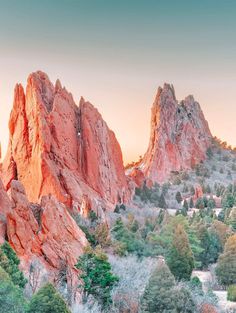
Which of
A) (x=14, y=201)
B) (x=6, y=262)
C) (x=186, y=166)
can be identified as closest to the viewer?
(x=6, y=262)

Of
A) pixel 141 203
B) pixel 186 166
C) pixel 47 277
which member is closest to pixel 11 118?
pixel 141 203

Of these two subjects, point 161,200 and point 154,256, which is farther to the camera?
point 161,200

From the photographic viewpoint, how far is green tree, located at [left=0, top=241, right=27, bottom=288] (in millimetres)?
20312

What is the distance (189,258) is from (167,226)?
11.9 meters

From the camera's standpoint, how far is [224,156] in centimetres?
12000

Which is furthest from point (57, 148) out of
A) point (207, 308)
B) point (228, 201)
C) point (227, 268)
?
point (207, 308)

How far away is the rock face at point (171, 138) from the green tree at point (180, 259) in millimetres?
69053

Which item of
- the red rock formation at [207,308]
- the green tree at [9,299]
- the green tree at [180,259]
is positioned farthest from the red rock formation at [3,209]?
the green tree at [180,259]

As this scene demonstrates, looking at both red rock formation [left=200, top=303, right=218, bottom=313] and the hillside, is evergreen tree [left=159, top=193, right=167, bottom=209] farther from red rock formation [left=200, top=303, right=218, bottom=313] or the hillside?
red rock formation [left=200, top=303, right=218, bottom=313]

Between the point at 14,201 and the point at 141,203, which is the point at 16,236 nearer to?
the point at 14,201

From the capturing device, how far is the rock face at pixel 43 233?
83.1ft

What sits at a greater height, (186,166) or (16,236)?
(186,166)

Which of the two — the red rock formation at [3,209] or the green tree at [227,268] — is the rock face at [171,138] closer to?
the green tree at [227,268]

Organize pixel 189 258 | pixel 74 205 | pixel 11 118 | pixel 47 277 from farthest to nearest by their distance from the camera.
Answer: pixel 11 118 → pixel 74 205 → pixel 189 258 → pixel 47 277
